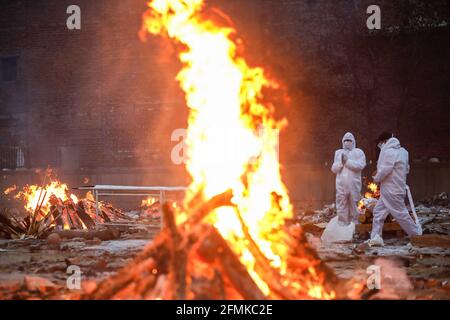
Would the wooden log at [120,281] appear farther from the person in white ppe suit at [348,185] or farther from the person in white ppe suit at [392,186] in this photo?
the person in white ppe suit at [348,185]

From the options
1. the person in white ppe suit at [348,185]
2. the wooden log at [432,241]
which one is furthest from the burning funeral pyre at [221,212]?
the person in white ppe suit at [348,185]

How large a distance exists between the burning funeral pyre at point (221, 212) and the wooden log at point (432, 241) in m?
4.05

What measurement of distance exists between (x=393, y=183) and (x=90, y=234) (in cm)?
617

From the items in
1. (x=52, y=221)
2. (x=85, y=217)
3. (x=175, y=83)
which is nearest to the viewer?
(x=52, y=221)

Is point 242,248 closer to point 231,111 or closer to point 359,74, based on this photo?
point 231,111

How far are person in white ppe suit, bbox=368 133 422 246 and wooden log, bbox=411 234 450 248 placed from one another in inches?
12.3

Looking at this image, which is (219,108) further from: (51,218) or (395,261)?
(51,218)

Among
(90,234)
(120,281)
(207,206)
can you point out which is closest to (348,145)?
(90,234)

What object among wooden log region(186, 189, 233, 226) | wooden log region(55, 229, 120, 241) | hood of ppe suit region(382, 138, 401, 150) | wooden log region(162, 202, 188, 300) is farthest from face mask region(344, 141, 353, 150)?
wooden log region(162, 202, 188, 300)

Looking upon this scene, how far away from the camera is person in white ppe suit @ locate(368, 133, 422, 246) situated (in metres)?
10.7

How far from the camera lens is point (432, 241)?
417 inches

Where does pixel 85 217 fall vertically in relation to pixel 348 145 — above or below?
below

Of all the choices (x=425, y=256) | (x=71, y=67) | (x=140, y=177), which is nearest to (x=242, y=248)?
(x=425, y=256)

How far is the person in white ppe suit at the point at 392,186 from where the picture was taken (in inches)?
423
